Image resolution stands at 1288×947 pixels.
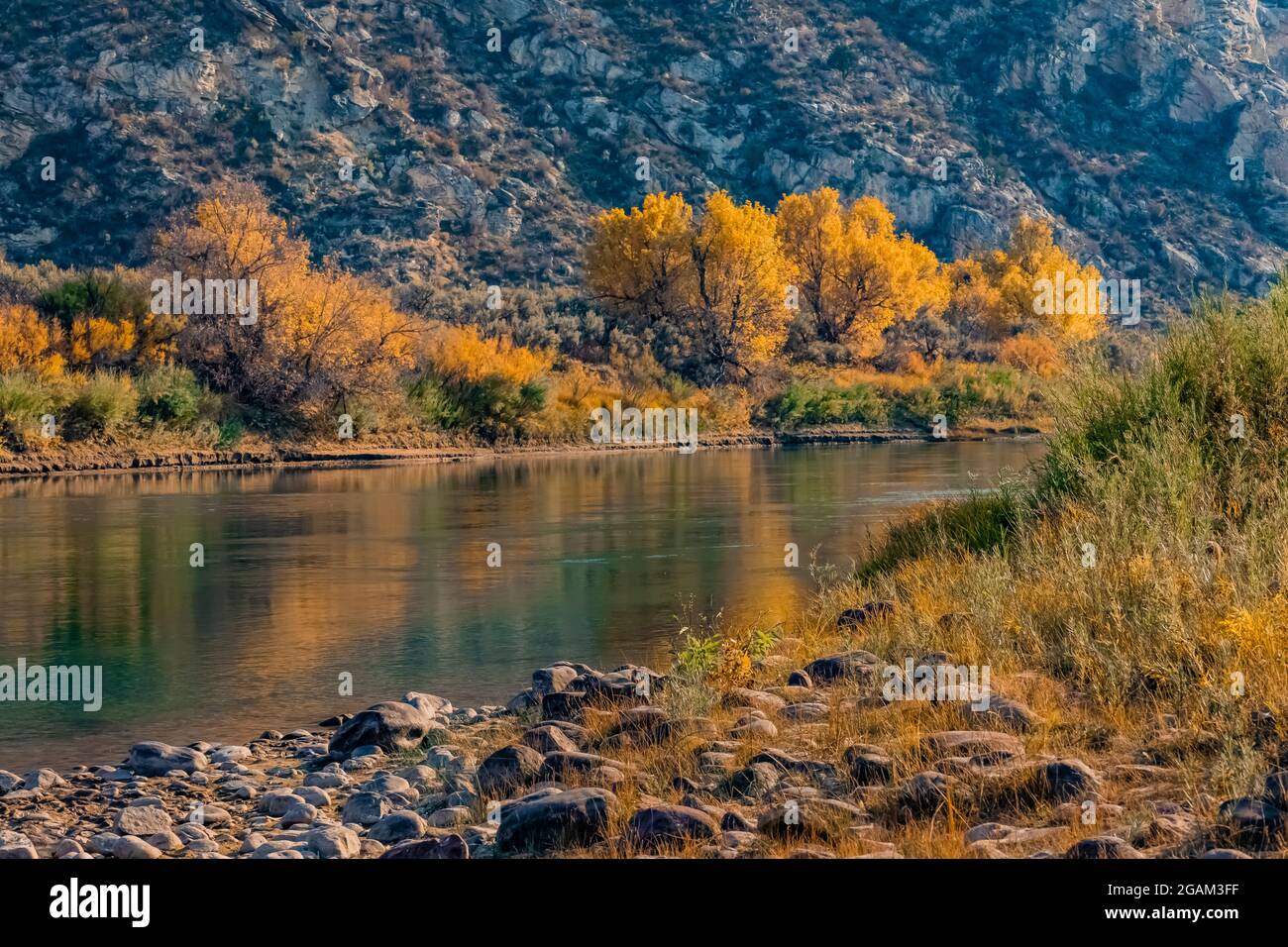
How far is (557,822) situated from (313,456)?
3229 cm

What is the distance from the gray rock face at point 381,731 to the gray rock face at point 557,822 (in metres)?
2.89

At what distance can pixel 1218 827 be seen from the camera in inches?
257

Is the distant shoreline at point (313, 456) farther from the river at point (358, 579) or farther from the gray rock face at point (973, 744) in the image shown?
the gray rock face at point (973, 744)

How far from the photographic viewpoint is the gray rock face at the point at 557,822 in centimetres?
729

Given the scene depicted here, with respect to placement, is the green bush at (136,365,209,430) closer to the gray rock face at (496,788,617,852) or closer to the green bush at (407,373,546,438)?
the green bush at (407,373,546,438)

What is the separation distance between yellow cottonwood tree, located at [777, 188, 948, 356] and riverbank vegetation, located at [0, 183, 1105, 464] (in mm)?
91

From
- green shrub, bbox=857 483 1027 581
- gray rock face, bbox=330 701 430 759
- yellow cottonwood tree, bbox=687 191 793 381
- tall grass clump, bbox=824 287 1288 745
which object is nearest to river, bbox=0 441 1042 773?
gray rock face, bbox=330 701 430 759

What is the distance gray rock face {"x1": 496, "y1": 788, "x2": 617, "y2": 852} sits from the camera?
7.29 meters

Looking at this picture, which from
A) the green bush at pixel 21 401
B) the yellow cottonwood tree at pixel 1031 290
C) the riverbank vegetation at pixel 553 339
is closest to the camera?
the green bush at pixel 21 401

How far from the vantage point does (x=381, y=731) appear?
406 inches

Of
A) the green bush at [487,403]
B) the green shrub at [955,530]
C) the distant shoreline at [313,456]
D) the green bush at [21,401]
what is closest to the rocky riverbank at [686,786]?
the green shrub at [955,530]

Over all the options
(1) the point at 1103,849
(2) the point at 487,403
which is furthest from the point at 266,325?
(1) the point at 1103,849

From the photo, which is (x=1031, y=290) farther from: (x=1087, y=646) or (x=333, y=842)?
(x=333, y=842)
